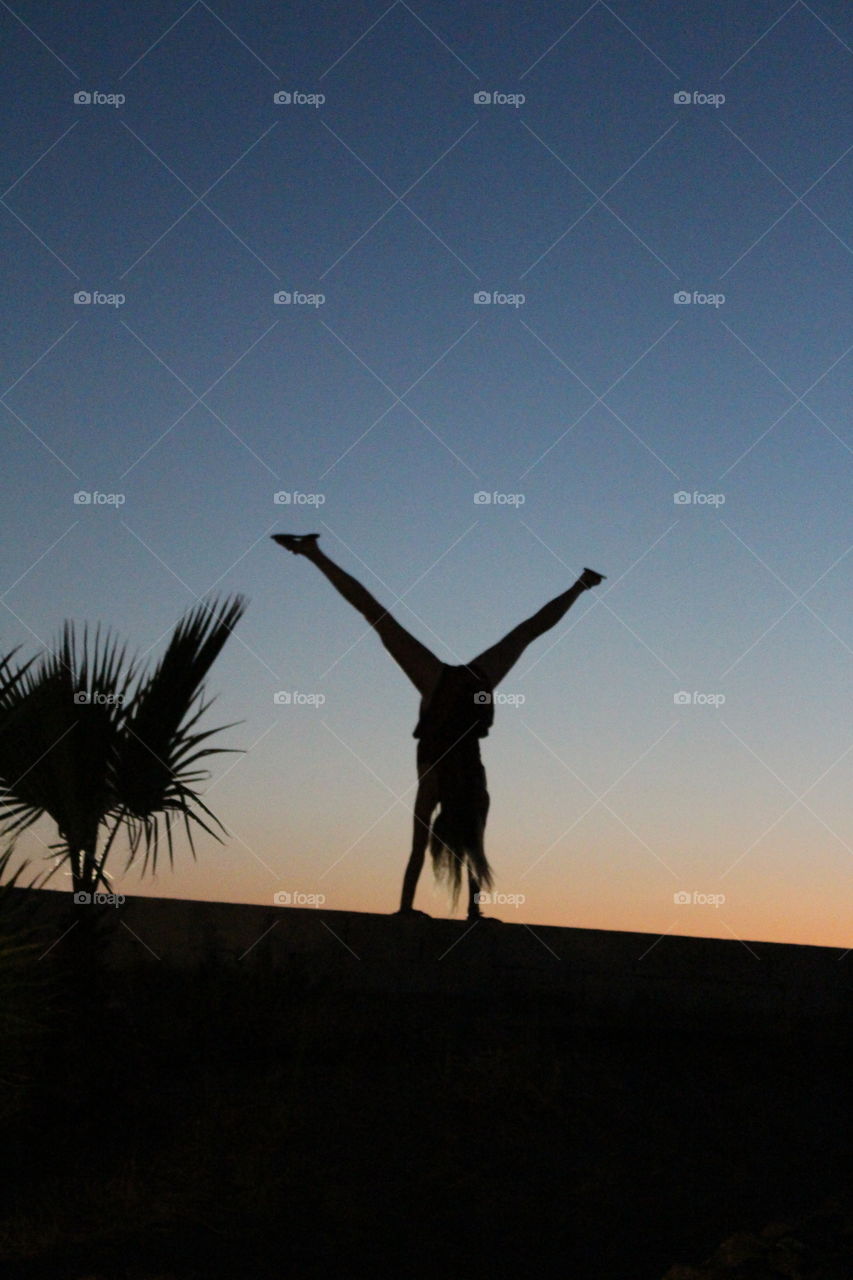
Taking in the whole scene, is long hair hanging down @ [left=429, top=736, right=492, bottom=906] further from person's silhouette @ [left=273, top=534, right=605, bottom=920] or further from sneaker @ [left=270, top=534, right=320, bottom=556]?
sneaker @ [left=270, top=534, right=320, bottom=556]

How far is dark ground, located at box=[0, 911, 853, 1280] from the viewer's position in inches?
214

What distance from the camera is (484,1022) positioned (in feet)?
25.1

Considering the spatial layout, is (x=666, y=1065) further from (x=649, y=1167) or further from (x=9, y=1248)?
(x=9, y=1248)

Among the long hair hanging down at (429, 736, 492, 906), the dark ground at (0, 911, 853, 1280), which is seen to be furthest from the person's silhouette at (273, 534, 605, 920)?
the dark ground at (0, 911, 853, 1280)

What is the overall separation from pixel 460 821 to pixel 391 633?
1385mm

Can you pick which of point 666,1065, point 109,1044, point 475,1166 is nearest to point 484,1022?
point 666,1065

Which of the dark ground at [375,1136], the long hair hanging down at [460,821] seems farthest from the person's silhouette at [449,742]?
the dark ground at [375,1136]

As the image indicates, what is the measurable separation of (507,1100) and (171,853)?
A: 229cm

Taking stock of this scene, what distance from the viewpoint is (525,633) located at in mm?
9516

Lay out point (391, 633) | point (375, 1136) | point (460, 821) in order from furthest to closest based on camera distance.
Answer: point (391, 633) → point (460, 821) → point (375, 1136)

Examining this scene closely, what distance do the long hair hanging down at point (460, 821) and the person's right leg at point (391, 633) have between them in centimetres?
54

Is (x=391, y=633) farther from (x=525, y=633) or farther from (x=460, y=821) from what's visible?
(x=460, y=821)

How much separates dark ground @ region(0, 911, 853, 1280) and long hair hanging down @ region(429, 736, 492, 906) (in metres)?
1.15

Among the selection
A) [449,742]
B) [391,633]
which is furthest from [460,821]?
[391,633]
